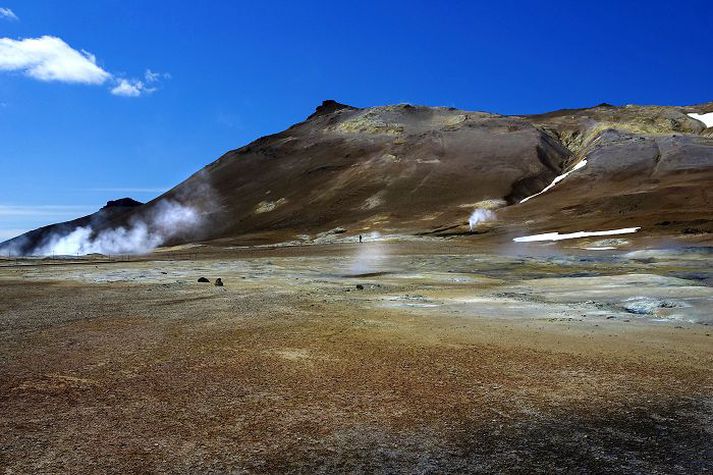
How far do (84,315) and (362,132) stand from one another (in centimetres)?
12197

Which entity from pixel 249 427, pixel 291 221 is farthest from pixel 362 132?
pixel 249 427

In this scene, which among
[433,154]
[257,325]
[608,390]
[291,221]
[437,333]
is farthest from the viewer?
[433,154]

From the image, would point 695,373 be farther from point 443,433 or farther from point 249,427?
point 249,427

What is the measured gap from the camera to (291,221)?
3967 inches

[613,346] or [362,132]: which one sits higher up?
[362,132]

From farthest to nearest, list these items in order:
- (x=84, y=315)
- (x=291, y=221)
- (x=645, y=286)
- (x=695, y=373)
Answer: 1. (x=291, y=221)
2. (x=645, y=286)
3. (x=84, y=315)
4. (x=695, y=373)

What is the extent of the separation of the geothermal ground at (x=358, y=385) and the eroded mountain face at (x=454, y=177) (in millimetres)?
44865

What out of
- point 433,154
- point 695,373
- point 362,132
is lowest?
point 695,373

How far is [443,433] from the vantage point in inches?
259

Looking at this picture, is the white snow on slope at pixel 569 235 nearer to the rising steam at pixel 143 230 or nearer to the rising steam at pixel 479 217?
the rising steam at pixel 479 217

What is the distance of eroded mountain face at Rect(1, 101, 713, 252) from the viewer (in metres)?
74.1

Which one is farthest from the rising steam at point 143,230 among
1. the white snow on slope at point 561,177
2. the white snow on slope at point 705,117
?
the white snow on slope at point 705,117

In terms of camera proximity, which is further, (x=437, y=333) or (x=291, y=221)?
(x=291, y=221)

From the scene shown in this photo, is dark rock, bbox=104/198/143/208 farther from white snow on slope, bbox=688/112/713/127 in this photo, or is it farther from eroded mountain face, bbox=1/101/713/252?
white snow on slope, bbox=688/112/713/127
